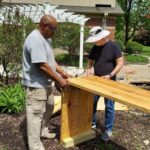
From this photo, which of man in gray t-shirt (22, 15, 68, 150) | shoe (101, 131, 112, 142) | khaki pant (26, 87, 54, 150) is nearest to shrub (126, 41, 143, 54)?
shoe (101, 131, 112, 142)

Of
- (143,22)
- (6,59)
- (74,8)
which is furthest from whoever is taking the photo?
(143,22)

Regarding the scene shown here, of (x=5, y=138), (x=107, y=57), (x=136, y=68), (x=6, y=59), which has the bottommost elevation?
(x=136, y=68)

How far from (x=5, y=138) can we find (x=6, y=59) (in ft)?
10.2

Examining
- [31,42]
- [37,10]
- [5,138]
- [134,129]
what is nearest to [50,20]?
[31,42]

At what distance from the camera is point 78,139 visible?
6.00 metres

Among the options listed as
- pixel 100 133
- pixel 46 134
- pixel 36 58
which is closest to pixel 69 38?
pixel 100 133

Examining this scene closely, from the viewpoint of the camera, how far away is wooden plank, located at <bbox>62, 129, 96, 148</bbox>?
586 cm

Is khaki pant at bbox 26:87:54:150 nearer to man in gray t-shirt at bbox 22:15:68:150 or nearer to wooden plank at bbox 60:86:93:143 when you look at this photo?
man in gray t-shirt at bbox 22:15:68:150

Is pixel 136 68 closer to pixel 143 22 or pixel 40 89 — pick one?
pixel 40 89

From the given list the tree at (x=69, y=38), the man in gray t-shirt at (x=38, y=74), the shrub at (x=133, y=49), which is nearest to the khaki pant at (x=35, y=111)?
the man in gray t-shirt at (x=38, y=74)

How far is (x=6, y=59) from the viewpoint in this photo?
8.97 metres

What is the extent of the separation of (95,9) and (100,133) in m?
16.5

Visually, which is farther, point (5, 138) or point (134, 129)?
point (134, 129)

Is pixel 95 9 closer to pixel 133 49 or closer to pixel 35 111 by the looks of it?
pixel 133 49
